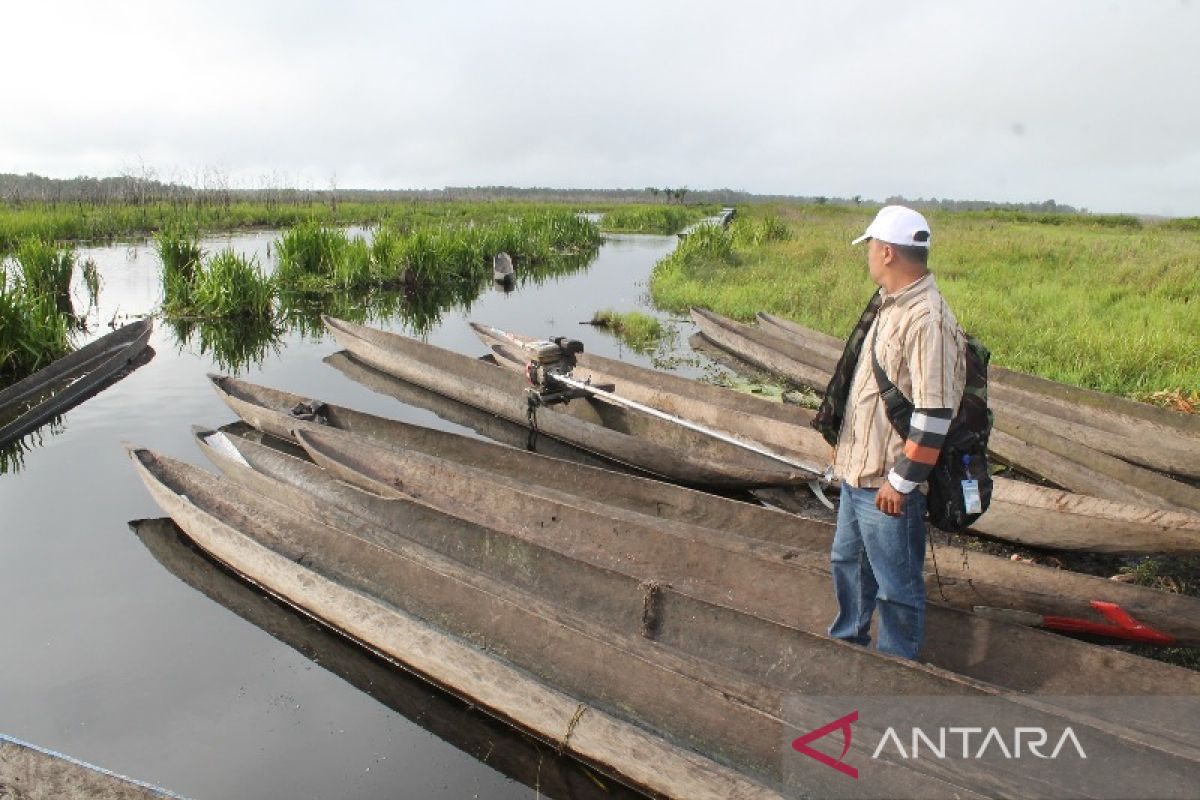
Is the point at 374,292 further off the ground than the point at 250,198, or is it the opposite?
the point at 250,198

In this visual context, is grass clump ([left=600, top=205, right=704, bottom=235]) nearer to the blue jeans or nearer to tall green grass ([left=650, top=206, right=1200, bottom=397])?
tall green grass ([left=650, top=206, right=1200, bottom=397])

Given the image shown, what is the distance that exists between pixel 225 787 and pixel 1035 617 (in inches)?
156

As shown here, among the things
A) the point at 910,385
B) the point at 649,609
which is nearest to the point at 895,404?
the point at 910,385

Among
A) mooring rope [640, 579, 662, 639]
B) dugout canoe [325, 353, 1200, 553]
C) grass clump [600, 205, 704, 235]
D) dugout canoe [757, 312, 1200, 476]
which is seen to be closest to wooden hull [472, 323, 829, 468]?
dugout canoe [325, 353, 1200, 553]

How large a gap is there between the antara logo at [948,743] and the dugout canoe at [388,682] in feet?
3.17

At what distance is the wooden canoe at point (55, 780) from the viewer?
105 inches

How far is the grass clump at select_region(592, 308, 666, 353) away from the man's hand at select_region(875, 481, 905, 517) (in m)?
9.51

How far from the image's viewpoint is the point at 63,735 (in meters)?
4.09

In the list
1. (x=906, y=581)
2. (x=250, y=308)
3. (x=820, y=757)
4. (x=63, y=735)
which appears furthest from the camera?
(x=250, y=308)

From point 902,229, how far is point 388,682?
11.6ft

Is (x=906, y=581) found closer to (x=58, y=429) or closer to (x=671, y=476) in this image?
(x=671, y=476)

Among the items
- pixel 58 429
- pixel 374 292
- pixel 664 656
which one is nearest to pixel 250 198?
pixel 374 292

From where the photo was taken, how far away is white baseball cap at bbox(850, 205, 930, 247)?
3.02 meters

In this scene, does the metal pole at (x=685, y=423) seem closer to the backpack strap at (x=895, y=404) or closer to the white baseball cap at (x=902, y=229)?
the backpack strap at (x=895, y=404)
